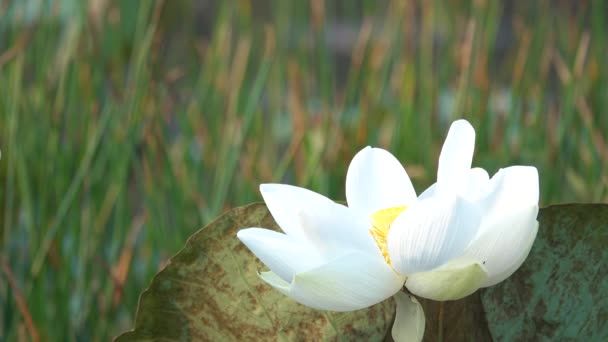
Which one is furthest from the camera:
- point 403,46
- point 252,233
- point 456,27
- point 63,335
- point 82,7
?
point 456,27

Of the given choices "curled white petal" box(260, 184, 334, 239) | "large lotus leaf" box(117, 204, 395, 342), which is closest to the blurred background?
"large lotus leaf" box(117, 204, 395, 342)

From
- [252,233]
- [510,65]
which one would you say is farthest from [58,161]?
[510,65]

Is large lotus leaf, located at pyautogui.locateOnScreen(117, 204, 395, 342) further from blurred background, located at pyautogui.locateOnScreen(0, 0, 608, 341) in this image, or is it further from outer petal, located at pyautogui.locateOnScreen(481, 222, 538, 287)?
blurred background, located at pyautogui.locateOnScreen(0, 0, 608, 341)

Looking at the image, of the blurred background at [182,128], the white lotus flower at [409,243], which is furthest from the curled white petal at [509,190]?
the blurred background at [182,128]

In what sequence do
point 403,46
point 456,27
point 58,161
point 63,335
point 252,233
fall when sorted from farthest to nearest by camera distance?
1. point 456,27
2. point 403,46
3. point 58,161
4. point 63,335
5. point 252,233

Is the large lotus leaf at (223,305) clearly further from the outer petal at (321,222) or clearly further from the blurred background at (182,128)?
the blurred background at (182,128)

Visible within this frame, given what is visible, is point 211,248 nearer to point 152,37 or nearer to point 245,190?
point 152,37

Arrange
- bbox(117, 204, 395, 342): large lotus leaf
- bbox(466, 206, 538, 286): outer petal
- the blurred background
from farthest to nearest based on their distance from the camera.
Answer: the blurred background
bbox(117, 204, 395, 342): large lotus leaf
bbox(466, 206, 538, 286): outer petal
